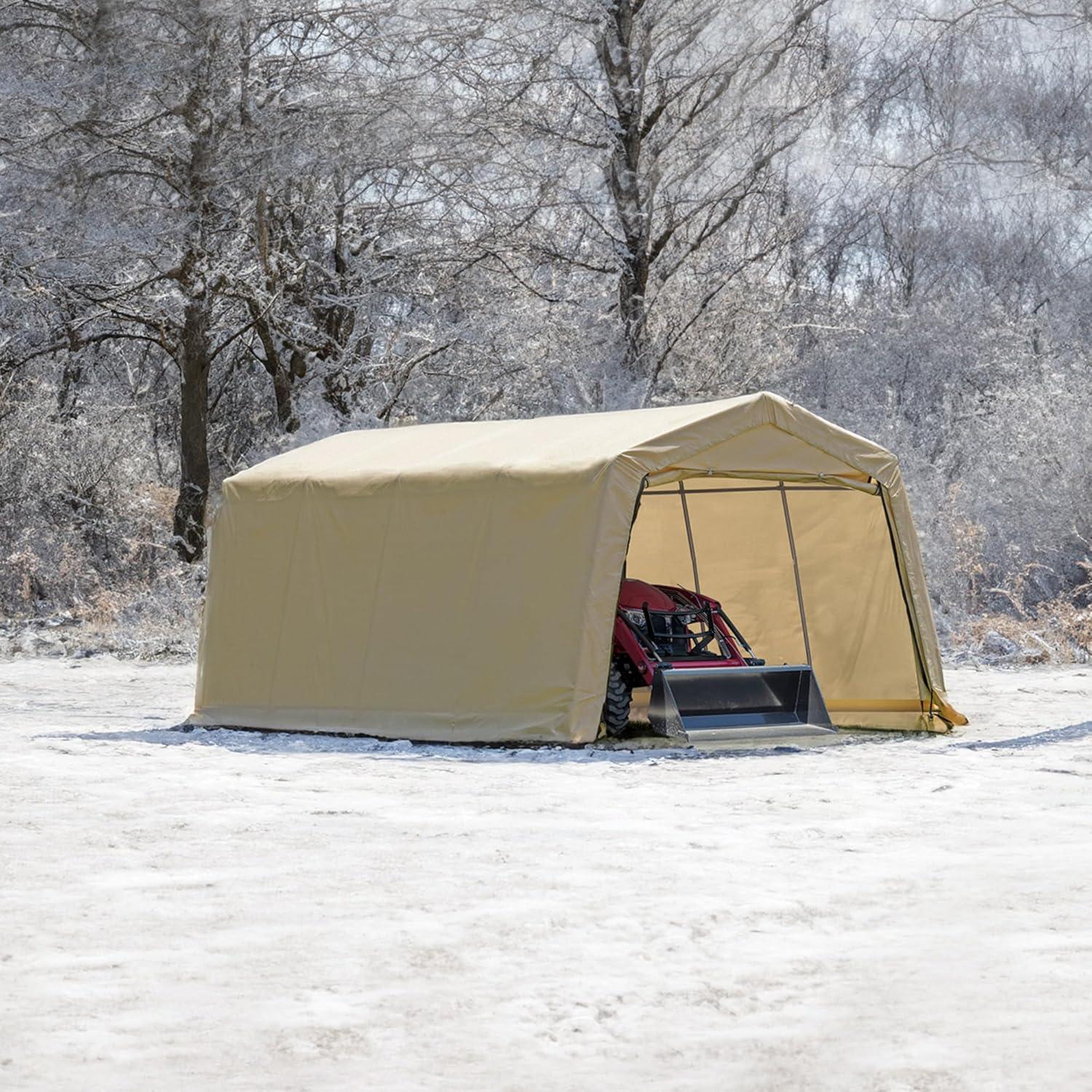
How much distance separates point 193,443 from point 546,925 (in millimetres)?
16575

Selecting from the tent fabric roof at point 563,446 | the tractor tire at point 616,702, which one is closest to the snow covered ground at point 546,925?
the tractor tire at point 616,702

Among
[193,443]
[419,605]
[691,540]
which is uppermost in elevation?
[193,443]

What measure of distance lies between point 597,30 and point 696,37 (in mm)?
1236

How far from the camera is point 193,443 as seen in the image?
2122 centimetres

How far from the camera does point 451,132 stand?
19703 mm

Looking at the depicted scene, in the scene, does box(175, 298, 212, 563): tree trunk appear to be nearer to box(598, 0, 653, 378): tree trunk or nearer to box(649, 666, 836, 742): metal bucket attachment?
box(598, 0, 653, 378): tree trunk

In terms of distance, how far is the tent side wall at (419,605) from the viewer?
10117 millimetres

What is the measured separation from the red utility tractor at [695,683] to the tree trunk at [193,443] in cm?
1090

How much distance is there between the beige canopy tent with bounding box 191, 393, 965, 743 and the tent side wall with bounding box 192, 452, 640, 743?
13 mm

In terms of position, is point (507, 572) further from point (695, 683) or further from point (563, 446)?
point (695, 683)

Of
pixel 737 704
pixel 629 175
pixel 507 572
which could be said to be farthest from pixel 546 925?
pixel 629 175

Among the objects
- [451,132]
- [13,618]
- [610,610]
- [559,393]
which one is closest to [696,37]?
[451,132]

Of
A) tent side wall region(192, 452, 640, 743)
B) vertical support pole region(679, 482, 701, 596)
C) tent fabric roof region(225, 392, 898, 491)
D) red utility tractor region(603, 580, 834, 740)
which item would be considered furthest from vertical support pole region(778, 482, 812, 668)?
tent side wall region(192, 452, 640, 743)

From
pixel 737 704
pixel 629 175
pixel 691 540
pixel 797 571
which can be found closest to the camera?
pixel 737 704
